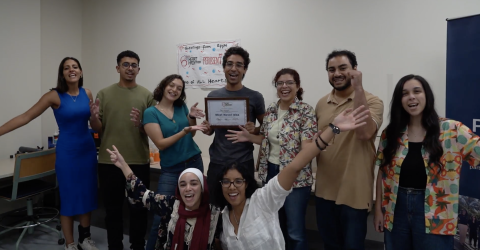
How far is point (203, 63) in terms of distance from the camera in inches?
139

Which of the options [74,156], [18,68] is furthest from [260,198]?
[18,68]

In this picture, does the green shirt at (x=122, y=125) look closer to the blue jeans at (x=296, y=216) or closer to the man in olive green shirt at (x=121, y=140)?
the man in olive green shirt at (x=121, y=140)

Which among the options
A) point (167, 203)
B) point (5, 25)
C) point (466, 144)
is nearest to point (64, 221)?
point (167, 203)

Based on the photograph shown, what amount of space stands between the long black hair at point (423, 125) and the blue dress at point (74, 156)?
2.30 metres

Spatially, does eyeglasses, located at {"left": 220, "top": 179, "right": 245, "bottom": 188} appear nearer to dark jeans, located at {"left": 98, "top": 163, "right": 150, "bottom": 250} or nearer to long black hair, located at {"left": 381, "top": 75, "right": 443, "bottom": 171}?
long black hair, located at {"left": 381, "top": 75, "right": 443, "bottom": 171}

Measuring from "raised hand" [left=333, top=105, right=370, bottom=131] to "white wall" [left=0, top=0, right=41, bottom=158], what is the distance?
147 inches

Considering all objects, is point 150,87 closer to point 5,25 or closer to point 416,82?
point 5,25

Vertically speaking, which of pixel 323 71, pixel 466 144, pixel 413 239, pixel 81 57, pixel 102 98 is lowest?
pixel 413 239

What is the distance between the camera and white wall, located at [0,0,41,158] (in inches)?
135

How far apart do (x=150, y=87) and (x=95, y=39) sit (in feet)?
3.86

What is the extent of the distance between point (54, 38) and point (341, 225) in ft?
13.7

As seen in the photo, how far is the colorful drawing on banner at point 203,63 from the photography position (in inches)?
136

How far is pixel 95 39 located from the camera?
4266mm

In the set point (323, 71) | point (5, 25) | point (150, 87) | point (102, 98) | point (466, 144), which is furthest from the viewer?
point (150, 87)
